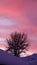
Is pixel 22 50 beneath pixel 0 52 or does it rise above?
beneath

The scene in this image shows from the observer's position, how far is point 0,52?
0.43 metres

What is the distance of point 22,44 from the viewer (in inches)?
230

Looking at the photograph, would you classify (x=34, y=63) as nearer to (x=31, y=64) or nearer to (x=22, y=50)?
(x=31, y=64)

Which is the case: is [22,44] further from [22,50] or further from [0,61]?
[0,61]

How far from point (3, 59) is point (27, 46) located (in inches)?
234

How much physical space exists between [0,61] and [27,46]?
5.94 m

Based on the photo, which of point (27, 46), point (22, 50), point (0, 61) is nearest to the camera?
point (0, 61)

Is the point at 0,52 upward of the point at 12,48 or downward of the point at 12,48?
upward

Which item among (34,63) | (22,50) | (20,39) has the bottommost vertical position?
(22,50)

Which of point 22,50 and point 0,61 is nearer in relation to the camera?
point 0,61

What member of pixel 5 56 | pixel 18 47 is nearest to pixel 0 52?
pixel 5 56

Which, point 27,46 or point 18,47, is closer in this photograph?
point 18,47

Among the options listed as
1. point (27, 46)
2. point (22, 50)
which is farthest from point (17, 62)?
point (27, 46)

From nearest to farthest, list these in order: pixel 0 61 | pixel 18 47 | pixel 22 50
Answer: pixel 0 61, pixel 18 47, pixel 22 50
